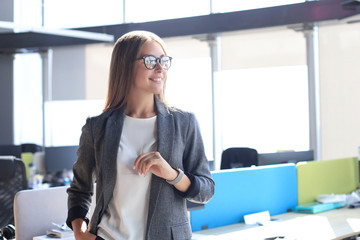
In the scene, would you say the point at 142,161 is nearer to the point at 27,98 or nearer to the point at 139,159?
the point at 139,159

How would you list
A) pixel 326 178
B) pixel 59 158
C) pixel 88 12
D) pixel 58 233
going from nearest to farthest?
1. pixel 58 233
2. pixel 326 178
3. pixel 59 158
4. pixel 88 12

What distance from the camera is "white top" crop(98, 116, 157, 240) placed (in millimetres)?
1305

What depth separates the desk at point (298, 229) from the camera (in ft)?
9.25

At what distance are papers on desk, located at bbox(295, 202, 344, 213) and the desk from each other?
0.08 meters

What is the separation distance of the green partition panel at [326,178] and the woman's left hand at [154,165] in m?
2.81

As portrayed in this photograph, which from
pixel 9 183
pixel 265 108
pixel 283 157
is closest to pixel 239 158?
pixel 283 157

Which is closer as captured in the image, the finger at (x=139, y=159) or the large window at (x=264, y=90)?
the finger at (x=139, y=159)

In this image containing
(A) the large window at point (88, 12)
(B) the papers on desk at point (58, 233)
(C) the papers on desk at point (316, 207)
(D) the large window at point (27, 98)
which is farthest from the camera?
(D) the large window at point (27, 98)

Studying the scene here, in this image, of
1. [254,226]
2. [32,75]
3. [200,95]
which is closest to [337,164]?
[254,226]

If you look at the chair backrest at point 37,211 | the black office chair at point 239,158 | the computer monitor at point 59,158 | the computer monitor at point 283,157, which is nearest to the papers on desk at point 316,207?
the computer monitor at point 283,157

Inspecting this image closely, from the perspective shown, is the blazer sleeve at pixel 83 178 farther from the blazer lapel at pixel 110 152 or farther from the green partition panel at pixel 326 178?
the green partition panel at pixel 326 178

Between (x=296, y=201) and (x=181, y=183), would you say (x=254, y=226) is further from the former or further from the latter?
(x=181, y=183)

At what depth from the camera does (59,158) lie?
20.2ft

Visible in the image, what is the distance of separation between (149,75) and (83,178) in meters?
0.37
